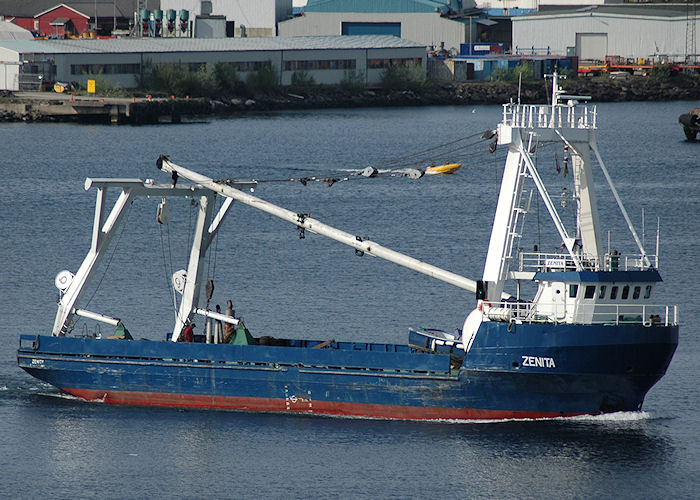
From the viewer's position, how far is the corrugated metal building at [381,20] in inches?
5581

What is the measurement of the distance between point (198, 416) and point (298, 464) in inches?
166

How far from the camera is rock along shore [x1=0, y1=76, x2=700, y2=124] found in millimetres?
105188

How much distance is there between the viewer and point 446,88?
135 metres

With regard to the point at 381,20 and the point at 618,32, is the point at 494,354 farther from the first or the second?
the point at 618,32

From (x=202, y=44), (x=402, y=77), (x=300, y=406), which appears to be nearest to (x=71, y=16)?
(x=202, y=44)

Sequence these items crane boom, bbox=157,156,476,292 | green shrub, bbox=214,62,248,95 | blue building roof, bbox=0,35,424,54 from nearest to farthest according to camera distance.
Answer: crane boom, bbox=157,156,476,292, blue building roof, bbox=0,35,424,54, green shrub, bbox=214,62,248,95

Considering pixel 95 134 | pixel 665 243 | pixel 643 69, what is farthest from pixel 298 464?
pixel 643 69

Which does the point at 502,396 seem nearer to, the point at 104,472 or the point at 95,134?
the point at 104,472

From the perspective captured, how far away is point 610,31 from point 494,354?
117930mm

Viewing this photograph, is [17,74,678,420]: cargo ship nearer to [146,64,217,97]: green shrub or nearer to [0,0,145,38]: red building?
[146,64,217,97]: green shrub

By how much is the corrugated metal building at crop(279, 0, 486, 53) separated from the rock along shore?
10.6 m

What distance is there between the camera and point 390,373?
95.8 feet

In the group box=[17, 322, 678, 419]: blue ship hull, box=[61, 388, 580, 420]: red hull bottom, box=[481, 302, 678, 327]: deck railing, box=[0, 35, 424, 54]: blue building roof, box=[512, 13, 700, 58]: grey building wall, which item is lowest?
box=[61, 388, 580, 420]: red hull bottom

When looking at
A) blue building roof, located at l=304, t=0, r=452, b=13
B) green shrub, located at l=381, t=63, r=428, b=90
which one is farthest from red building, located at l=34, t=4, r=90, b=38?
green shrub, located at l=381, t=63, r=428, b=90
